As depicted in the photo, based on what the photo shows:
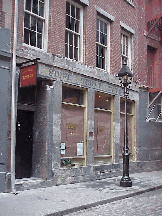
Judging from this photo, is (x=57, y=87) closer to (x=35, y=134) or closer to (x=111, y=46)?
(x=35, y=134)

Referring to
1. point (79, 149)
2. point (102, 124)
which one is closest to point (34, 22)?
point (79, 149)

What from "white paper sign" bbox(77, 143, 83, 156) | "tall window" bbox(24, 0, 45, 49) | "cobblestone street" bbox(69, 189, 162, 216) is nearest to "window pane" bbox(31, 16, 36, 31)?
"tall window" bbox(24, 0, 45, 49)

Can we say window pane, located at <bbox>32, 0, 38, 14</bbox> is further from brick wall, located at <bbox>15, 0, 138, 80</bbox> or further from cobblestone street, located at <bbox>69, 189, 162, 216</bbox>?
cobblestone street, located at <bbox>69, 189, 162, 216</bbox>

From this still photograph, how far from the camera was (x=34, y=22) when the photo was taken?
1105 centimetres

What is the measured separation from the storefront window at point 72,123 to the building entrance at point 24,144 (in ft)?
4.23

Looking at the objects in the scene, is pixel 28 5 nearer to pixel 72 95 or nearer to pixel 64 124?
pixel 72 95

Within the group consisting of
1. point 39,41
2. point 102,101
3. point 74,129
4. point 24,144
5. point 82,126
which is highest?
point 39,41

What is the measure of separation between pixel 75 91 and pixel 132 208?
19.7 feet

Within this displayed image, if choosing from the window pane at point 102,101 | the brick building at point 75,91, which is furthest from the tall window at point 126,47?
the window pane at point 102,101

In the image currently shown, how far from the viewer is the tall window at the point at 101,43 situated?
46.0 feet

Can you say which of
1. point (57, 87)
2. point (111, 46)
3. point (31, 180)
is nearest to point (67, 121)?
point (57, 87)

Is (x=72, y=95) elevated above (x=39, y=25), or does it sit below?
below

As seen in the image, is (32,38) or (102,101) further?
(102,101)

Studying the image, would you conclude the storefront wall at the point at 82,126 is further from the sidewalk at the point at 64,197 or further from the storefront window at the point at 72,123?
the sidewalk at the point at 64,197
